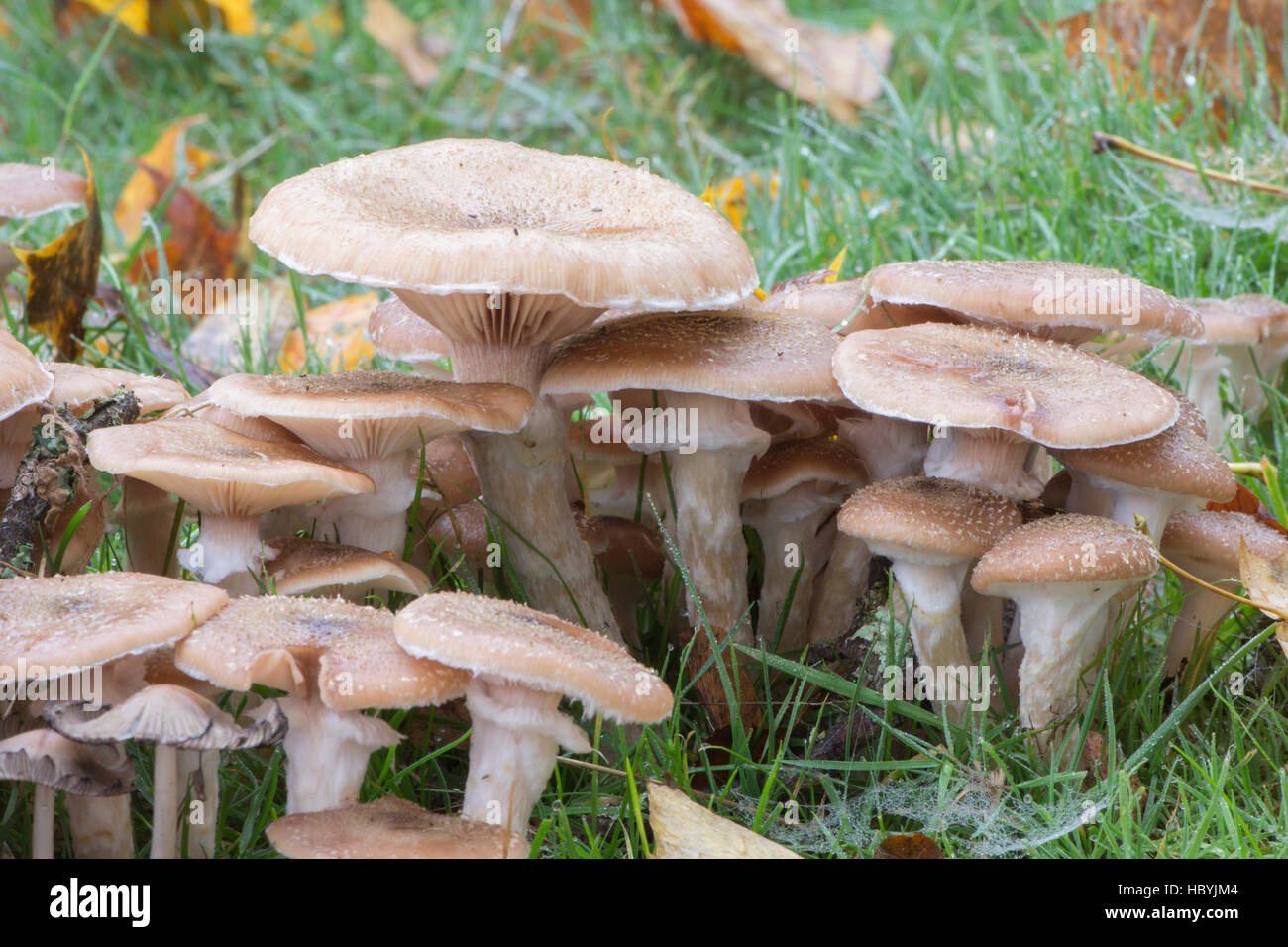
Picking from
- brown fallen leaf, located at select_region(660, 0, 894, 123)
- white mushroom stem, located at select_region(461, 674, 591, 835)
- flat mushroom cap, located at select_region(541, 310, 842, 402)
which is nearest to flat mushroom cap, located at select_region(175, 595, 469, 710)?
white mushroom stem, located at select_region(461, 674, 591, 835)

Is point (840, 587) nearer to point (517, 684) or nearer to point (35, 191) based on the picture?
point (517, 684)

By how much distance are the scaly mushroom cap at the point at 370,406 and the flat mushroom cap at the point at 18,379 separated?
37 cm

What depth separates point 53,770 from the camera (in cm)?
233

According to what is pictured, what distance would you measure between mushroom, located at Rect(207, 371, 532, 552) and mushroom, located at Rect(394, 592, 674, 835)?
1.77 feet

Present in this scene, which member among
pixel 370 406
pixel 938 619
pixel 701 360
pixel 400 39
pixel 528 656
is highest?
pixel 400 39

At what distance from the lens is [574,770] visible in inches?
125

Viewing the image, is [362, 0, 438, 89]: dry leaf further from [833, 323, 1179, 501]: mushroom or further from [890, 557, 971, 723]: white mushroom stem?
[890, 557, 971, 723]: white mushroom stem

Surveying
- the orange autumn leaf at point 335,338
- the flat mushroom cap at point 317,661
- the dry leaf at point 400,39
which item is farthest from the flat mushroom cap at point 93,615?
the dry leaf at point 400,39

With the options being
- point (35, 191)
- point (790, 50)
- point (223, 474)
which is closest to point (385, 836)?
point (223, 474)

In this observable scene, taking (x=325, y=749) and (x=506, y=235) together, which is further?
(x=506, y=235)

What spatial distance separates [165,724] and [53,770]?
283 mm

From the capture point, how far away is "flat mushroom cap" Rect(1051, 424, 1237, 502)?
3.01m

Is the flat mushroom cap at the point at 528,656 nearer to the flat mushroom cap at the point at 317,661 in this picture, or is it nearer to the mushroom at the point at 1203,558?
the flat mushroom cap at the point at 317,661
